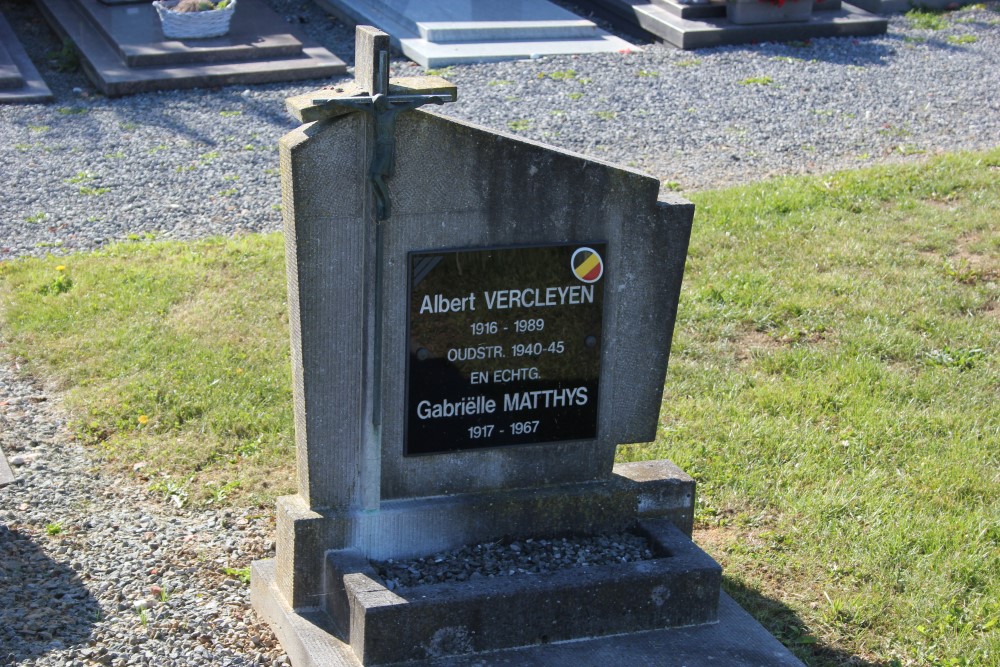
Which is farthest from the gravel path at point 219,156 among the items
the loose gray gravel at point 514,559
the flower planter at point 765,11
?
the loose gray gravel at point 514,559

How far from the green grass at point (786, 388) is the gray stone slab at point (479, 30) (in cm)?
480

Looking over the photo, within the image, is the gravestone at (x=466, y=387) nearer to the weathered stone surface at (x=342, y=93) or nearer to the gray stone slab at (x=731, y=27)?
the weathered stone surface at (x=342, y=93)

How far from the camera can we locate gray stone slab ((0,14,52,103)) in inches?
435

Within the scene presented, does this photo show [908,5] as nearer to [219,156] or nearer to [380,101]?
[219,156]

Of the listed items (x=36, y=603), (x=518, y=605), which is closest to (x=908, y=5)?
(x=518, y=605)

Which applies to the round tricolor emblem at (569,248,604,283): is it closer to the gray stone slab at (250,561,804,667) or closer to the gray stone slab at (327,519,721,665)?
the gray stone slab at (327,519,721,665)

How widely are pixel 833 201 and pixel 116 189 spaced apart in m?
5.34

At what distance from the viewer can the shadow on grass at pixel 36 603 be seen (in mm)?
4102

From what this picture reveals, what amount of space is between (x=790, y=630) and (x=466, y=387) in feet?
4.95

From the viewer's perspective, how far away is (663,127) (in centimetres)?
1055

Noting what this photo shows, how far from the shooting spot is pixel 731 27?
526 inches

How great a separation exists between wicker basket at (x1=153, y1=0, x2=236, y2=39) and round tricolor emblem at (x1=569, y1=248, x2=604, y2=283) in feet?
30.5

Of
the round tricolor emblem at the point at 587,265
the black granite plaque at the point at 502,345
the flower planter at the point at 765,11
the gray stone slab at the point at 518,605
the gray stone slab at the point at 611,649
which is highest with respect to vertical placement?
the flower planter at the point at 765,11

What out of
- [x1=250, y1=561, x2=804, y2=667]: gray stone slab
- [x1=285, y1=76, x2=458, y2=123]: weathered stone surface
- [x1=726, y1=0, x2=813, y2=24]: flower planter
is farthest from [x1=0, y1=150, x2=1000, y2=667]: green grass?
[x1=726, y1=0, x2=813, y2=24]: flower planter
